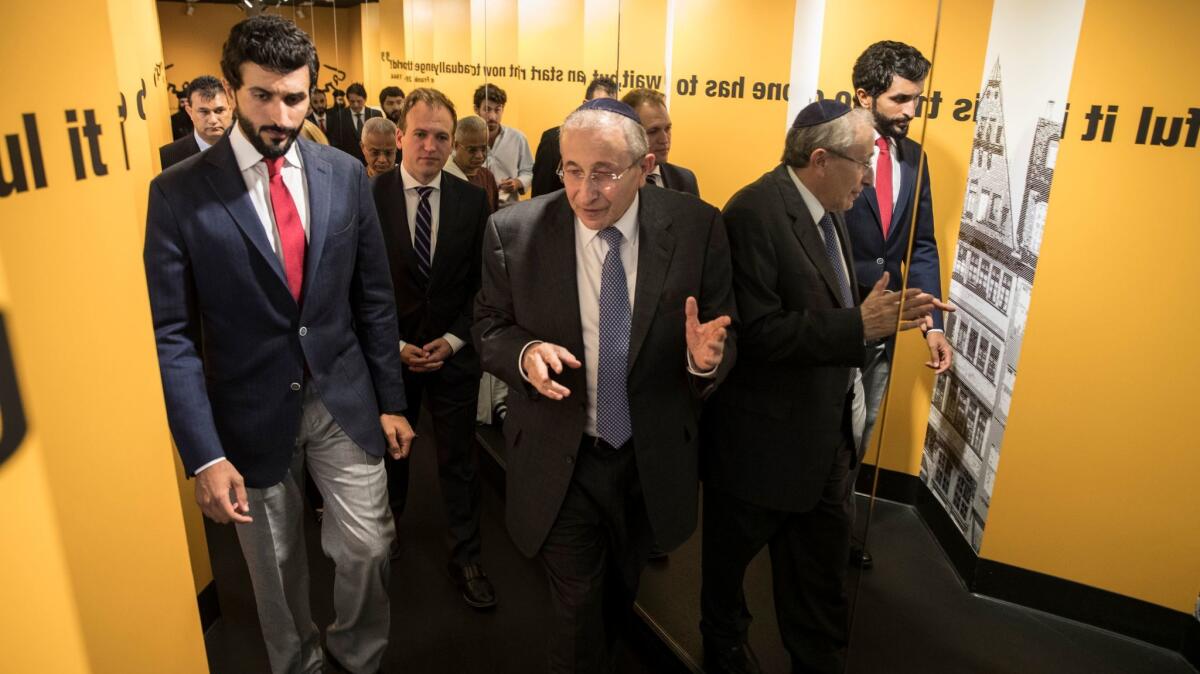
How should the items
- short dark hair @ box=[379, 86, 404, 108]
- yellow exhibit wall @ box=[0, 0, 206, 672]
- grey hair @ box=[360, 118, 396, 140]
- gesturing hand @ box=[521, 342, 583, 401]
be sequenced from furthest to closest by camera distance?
short dark hair @ box=[379, 86, 404, 108] < grey hair @ box=[360, 118, 396, 140] < gesturing hand @ box=[521, 342, 583, 401] < yellow exhibit wall @ box=[0, 0, 206, 672]

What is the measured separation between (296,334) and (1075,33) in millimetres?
2670

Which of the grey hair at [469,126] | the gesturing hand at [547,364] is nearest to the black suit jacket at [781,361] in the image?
the gesturing hand at [547,364]

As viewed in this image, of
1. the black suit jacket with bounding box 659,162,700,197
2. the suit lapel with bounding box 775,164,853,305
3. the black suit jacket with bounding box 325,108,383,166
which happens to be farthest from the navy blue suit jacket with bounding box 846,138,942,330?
the black suit jacket with bounding box 325,108,383,166

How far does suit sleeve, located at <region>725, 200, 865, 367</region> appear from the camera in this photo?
2.16 meters

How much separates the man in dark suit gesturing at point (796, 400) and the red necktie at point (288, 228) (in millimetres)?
1191

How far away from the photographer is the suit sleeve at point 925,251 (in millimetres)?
2455

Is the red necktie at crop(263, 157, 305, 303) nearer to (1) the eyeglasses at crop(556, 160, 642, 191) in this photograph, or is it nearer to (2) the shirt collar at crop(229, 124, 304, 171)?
(2) the shirt collar at crop(229, 124, 304, 171)

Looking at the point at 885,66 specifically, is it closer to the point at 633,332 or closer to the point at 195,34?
the point at 633,332

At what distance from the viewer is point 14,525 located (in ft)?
3.24

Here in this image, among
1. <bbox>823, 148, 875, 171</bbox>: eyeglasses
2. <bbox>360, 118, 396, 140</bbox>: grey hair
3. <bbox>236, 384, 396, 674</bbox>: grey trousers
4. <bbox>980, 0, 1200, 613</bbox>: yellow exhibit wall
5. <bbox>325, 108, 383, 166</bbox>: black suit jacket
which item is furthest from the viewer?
<bbox>325, 108, 383, 166</bbox>: black suit jacket

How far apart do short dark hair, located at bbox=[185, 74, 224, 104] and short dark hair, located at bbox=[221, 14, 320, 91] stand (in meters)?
0.70

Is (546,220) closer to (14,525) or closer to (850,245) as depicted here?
(850,245)

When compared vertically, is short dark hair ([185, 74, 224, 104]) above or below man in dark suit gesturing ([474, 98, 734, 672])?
above

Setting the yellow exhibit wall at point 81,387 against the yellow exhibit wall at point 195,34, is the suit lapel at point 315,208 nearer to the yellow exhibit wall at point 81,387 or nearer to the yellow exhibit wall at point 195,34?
the yellow exhibit wall at point 195,34
